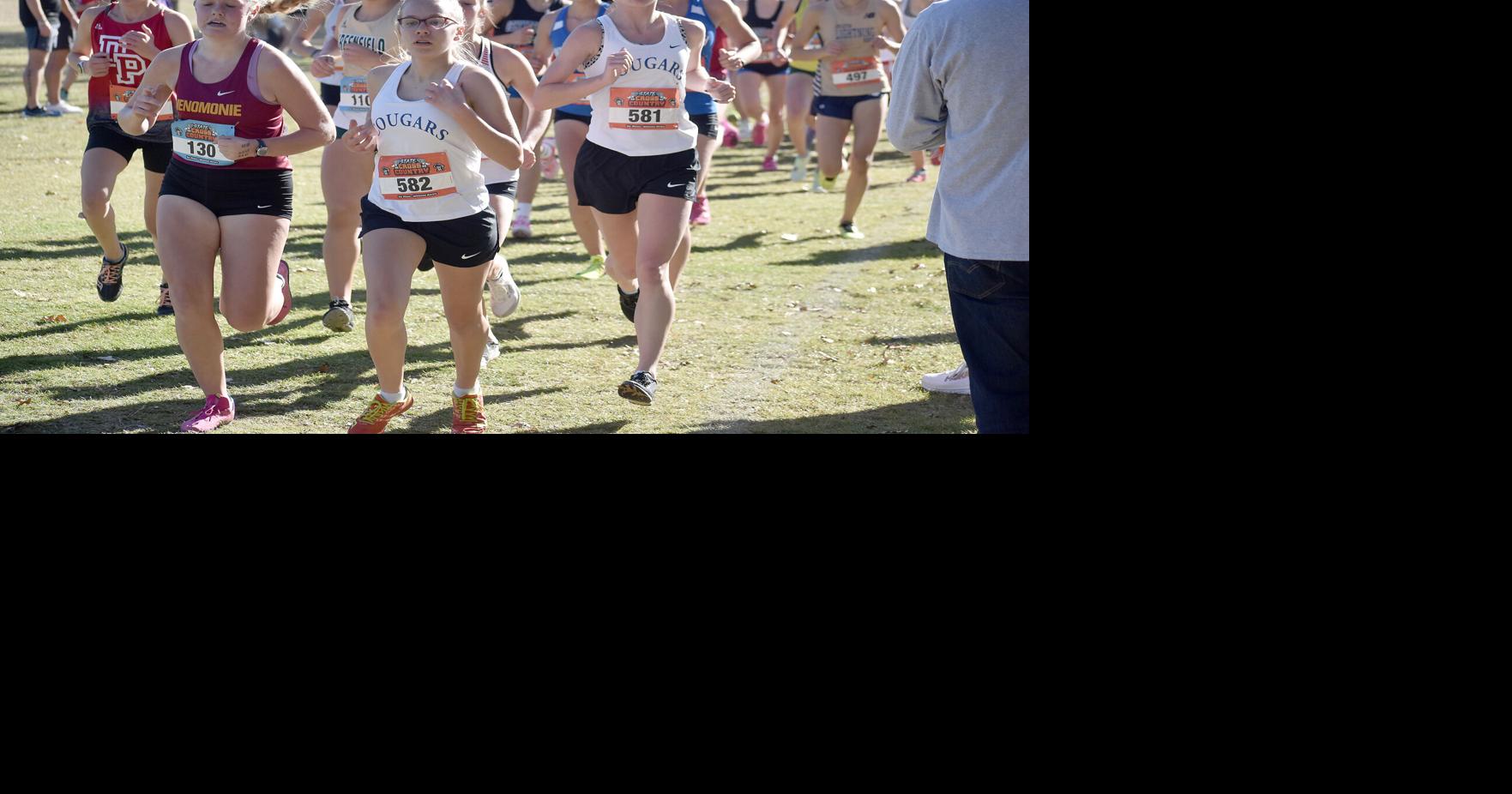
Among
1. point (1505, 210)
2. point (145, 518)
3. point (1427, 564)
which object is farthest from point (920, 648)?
point (145, 518)

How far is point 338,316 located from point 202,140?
54.6 inches

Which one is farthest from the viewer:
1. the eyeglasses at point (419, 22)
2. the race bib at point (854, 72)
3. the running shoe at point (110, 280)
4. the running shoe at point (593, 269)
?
the race bib at point (854, 72)

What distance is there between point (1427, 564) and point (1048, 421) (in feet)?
2.21

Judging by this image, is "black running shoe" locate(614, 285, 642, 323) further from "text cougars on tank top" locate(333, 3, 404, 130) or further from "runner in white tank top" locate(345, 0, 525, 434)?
"runner in white tank top" locate(345, 0, 525, 434)

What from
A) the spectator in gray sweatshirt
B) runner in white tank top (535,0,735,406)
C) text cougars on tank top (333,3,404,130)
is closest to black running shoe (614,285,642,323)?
runner in white tank top (535,0,735,406)

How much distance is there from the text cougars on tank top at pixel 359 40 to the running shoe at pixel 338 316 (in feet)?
2.31

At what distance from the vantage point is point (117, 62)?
5.40 meters

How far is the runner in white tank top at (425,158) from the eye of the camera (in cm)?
398

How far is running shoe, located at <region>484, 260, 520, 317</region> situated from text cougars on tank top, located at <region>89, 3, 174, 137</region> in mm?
1386

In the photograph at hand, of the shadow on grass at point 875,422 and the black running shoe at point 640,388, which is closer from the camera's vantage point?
the black running shoe at point 640,388

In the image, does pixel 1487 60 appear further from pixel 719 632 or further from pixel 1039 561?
pixel 719 632

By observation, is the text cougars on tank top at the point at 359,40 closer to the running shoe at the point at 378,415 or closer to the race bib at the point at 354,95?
the race bib at the point at 354,95

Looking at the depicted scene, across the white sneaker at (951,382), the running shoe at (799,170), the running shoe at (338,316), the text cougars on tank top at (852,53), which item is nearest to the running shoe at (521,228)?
the text cougars on tank top at (852,53)

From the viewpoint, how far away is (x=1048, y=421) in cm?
247
